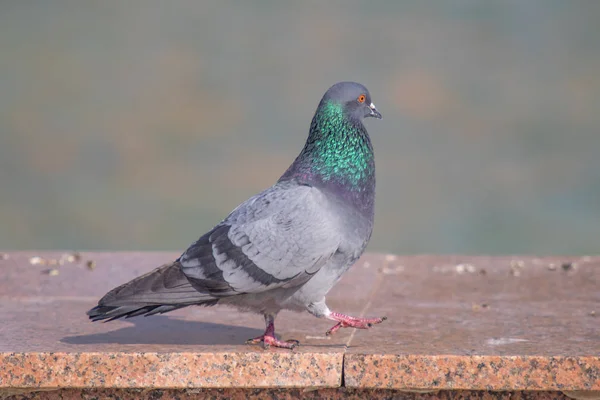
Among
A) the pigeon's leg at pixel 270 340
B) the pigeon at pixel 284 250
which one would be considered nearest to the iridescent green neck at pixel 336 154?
the pigeon at pixel 284 250

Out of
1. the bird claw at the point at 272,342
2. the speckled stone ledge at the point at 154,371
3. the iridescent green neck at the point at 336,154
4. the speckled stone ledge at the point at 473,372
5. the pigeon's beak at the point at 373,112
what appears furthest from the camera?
the pigeon's beak at the point at 373,112

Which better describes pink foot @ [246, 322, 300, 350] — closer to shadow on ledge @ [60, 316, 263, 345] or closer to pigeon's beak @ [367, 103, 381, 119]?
shadow on ledge @ [60, 316, 263, 345]

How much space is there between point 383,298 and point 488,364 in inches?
85.6

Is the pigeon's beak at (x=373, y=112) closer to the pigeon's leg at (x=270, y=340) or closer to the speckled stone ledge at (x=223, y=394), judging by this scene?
the pigeon's leg at (x=270, y=340)

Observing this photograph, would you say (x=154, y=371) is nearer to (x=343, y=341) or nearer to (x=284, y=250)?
(x=284, y=250)

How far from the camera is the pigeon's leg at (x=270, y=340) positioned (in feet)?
16.0

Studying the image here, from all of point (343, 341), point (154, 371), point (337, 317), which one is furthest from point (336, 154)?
point (154, 371)

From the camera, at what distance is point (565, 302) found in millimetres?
6434

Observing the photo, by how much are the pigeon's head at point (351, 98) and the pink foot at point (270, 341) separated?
1258 millimetres

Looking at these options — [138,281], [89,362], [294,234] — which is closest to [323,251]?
[294,234]

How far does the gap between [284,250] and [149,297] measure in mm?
731

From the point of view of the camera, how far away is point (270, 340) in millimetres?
4930

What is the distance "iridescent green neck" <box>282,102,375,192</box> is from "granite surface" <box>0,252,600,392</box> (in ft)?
2.89

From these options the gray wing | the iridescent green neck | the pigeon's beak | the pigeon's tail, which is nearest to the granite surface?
the pigeon's tail
